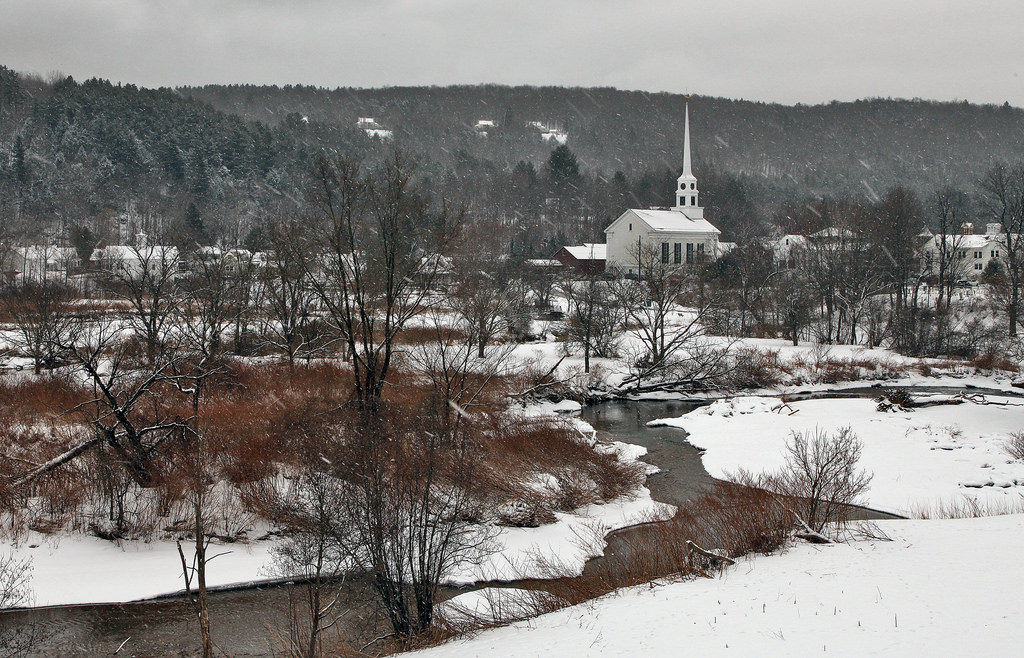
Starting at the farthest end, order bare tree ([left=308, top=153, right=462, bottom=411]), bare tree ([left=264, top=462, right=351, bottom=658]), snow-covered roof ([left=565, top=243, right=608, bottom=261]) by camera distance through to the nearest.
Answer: snow-covered roof ([left=565, top=243, right=608, bottom=261]), bare tree ([left=308, top=153, right=462, bottom=411]), bare tree ([left=264, top=462, right=351, bottom=658])

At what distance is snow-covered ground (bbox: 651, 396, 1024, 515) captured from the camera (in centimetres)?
1814

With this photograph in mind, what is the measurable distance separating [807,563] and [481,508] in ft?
22.8

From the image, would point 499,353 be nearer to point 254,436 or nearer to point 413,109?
point 254,436

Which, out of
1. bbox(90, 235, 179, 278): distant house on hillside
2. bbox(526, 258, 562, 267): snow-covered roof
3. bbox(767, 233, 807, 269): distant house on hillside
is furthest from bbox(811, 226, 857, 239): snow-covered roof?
bbox(90, 235, 179, 278): distant house on hillside

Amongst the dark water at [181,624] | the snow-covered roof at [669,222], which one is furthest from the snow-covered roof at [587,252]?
the dark water at [181,624]

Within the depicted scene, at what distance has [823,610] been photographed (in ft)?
30.9

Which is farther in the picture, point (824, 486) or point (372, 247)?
point (372, 247)

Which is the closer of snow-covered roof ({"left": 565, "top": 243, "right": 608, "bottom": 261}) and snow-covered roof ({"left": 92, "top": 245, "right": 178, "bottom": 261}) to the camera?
snow-covered roof ({"left": 92, "top": 245, "right": 178, "bottom": 261})

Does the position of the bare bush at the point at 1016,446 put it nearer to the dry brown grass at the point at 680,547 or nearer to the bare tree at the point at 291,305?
the dry brown grass at the point at 680,547

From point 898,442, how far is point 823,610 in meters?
15.4

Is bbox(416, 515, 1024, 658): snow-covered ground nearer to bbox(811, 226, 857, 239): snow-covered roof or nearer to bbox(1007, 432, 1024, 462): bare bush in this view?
bbox(1007, 432, 1024, 462): bare bush

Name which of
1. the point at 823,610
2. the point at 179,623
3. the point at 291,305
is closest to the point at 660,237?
the point at 291,305

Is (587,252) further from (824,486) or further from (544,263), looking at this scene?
(824,486)

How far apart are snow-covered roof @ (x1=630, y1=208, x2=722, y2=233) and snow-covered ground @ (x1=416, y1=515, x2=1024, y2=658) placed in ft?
173
